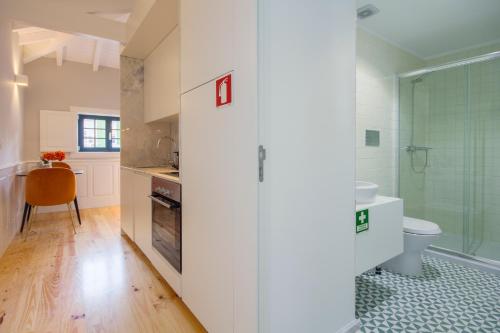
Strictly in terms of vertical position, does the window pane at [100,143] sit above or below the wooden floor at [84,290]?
above

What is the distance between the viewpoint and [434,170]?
10.3 ft

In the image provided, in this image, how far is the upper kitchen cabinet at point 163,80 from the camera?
2.36 metres

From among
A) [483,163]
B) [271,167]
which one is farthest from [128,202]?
[483,163]

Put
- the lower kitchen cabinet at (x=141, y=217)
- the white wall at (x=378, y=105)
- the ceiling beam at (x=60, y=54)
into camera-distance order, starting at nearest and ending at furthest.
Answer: the lower kitchen cabinet at (x=141, y=217), the white wall at (x=378, y=105), the ceiling beam at (x=60, y=54)

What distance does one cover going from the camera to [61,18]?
112 inches

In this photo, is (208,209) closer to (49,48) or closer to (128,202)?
(128,202)

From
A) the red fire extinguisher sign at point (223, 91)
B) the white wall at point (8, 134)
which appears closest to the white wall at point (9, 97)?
the white wall at point (8, 134)

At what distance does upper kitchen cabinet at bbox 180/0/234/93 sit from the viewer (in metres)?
1.21

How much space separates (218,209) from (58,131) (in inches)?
185

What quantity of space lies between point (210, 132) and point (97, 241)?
103 inches

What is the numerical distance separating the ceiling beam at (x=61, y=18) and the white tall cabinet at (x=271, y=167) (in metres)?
2.01

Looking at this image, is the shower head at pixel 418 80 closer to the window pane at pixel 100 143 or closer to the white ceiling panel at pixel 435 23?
the white ceiling panel at pixel 435 23

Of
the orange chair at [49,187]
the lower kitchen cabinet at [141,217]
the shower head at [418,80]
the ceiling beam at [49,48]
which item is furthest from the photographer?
the ceiling beam at [49,48]

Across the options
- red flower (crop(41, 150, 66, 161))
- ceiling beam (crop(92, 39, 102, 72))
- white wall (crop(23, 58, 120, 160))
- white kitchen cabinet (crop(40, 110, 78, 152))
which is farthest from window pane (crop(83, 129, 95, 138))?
ceiling beam (crop(92, 39, 102, 72))
